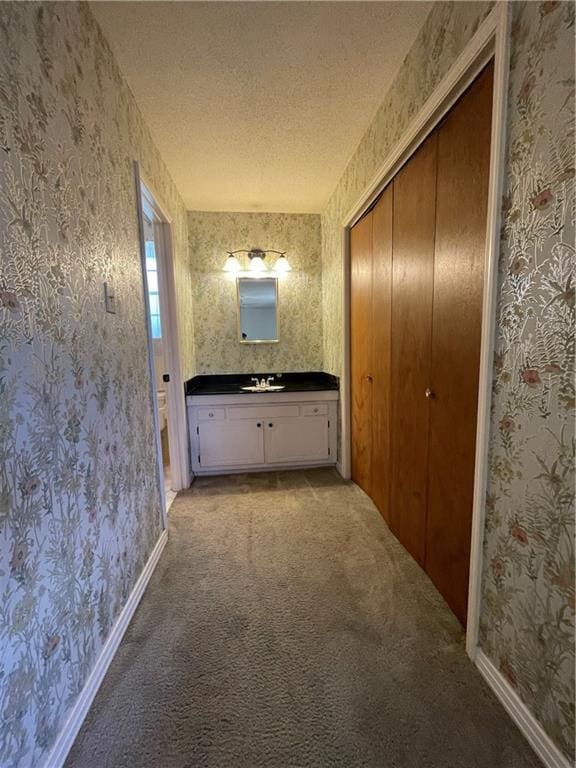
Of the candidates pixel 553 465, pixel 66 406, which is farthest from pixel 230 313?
pixel 553 465

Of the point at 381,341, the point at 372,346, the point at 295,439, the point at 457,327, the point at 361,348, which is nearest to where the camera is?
the point at 457,327

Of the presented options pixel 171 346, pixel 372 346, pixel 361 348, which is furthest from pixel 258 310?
pixel 372 346

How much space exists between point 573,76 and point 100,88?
1.65 metres

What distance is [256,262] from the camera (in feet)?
10.3

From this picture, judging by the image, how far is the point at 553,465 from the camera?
84cm

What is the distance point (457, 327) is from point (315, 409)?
1.73m

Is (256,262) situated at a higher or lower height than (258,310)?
higher

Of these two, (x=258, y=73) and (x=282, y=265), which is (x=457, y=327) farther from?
(x=282, y=265)

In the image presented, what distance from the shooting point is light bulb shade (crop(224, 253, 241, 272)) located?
3.11m

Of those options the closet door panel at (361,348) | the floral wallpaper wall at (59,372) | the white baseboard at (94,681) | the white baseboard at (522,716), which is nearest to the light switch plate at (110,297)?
the floral wallpaper wall at (59,372)

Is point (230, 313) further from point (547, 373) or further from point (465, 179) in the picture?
point (547, 373)

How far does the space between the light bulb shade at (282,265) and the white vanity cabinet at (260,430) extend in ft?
4.27

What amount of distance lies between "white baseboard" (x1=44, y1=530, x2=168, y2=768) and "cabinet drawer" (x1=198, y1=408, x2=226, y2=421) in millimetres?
1283

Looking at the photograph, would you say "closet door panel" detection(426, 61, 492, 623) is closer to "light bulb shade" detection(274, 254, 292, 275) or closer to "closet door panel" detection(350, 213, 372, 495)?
"closet door panel" detection(350, 213, 372, 495)
